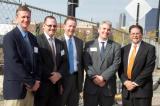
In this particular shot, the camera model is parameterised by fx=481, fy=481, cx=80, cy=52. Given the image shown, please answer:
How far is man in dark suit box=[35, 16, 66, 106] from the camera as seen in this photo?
26.0 feet

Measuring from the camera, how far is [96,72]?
854 centimetres

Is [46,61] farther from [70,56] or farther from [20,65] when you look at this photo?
[20,65]

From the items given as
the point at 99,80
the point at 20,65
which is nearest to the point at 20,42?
the point at 20,65

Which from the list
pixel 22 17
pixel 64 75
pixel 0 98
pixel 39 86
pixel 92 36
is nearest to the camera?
pixel 22 17

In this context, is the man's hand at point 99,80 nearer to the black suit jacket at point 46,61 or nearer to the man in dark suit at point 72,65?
the man in dark suit at point 72,65

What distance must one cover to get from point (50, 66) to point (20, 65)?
3.49ft

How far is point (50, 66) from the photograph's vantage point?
26.1 ft

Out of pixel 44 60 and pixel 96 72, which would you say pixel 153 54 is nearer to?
pixel 96 72

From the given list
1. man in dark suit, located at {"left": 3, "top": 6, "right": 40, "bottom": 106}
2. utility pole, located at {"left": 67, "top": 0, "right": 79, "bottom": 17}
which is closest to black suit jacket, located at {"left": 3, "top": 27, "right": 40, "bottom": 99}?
man in dark suit, located at {"left": 3, "top": 6, "right": 40, "bottom": 106}

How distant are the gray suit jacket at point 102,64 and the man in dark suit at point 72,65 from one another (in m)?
0.14

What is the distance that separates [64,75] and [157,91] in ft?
30.6

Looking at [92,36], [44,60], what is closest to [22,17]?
[44,60]

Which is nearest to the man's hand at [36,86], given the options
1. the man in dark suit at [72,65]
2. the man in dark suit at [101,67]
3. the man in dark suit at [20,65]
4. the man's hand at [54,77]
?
the man in dark suit at [20,65]

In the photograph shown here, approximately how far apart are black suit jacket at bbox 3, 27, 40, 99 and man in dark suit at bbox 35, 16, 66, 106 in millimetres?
794
